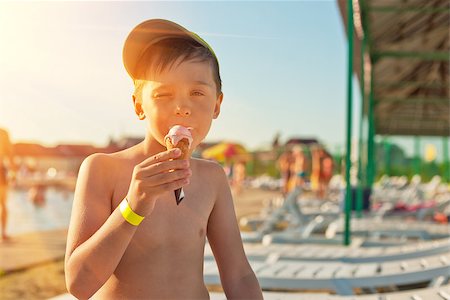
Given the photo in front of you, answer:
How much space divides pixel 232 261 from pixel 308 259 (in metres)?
3.15

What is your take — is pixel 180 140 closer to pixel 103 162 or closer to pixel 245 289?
pixel 103 162

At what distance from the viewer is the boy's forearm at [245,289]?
129cm

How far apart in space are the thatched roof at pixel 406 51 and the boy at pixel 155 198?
6.83 meters

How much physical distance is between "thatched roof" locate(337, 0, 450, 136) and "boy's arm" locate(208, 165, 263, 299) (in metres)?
6.77

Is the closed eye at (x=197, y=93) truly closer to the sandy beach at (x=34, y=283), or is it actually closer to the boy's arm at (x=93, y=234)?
the boy's arm at (x=93, y=234)

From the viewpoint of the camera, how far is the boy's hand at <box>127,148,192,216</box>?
0.92m

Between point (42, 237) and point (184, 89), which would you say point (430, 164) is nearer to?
point (42, 237)

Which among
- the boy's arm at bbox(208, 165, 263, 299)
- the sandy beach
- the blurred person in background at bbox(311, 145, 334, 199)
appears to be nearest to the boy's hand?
the boy's arm at bbox(208, 165, 263, 299)

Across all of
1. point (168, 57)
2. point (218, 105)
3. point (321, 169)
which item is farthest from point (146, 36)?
point (321, 169)

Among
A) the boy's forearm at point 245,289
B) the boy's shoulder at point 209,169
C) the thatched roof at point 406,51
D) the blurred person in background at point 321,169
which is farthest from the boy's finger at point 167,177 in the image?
the blurred person in background at point 321,169

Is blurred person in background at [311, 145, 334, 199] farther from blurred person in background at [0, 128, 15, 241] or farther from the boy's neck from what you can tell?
the boy's neck

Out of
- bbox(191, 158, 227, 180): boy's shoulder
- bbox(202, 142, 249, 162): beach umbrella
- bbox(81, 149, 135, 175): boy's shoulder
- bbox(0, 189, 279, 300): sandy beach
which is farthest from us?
bbox(202, 142, 249, 162): beach umbrella

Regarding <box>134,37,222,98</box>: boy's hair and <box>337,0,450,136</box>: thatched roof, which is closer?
<box>134,37,222,98</box>: boy's hair

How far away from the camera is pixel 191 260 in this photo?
1201mm
